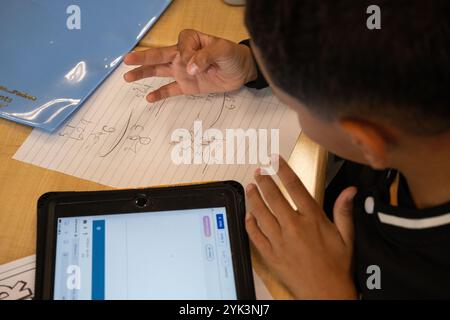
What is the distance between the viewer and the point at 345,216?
Result: 61 centimetres

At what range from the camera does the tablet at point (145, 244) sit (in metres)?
0.55

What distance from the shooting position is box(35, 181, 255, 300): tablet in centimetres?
55

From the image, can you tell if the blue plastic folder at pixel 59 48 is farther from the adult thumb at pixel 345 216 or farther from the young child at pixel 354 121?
the adult thumb at pixel 345 216

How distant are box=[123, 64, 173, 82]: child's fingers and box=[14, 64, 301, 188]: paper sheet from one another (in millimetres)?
14

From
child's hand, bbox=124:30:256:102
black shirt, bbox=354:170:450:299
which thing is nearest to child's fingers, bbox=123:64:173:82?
child's hand, bbox=124:30:256:102

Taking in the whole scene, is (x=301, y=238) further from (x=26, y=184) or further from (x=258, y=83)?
(x=26, y=184)

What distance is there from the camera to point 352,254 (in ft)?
1.98

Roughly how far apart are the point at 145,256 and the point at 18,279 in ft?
0.53

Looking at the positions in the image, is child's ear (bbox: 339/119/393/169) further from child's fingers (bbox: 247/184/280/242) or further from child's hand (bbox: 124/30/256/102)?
child's hand (bbox: 124/30/256/102)

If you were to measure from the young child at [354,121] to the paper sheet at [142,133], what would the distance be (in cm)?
2

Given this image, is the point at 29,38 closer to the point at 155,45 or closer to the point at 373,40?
the point at 155,45

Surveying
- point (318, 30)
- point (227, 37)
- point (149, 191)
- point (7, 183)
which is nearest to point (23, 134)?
point (7, 183)
